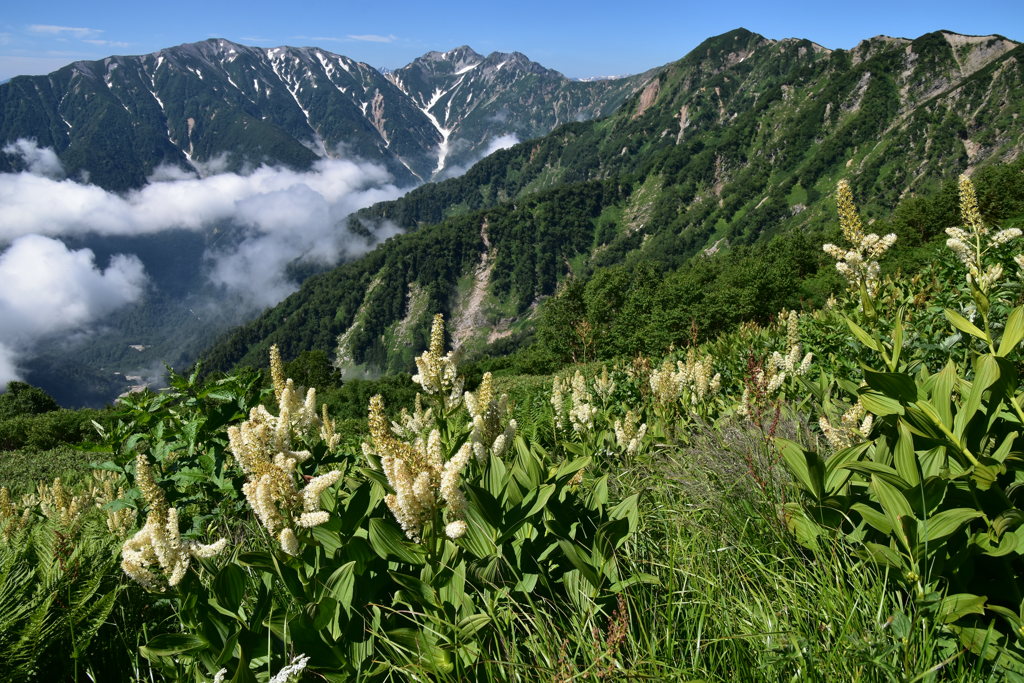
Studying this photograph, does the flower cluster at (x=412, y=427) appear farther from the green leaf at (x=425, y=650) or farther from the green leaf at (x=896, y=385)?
the green leaf at (x=896, y=385)

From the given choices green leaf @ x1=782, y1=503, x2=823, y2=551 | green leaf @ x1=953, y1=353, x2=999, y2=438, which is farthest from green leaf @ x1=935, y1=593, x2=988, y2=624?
green leaf @ x1=953, y1=353, x2=999, y2=438

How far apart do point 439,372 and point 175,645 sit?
179 cm

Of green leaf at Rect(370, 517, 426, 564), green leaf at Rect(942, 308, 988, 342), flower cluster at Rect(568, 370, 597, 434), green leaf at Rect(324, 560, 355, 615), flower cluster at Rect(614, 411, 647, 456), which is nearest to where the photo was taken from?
green leaf at Rect(324, 560, 355, 615)

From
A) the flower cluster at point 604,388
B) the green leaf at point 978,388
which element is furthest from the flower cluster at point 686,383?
the green leaf at point 978,388

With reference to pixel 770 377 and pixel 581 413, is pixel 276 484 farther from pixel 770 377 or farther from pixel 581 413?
pixel 770 377

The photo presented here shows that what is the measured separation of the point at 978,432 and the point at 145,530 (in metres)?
3.61

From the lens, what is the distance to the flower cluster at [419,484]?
2170mm

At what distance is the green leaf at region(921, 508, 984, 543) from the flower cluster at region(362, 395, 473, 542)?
73.0 inches

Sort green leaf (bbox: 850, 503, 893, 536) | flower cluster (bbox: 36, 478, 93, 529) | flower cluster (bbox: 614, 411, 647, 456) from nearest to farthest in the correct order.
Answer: green leaf (bbox: 850, 503, 893, 536) → flower cluster (bbox: 36, 478, 93, 529) → flower cluster (bbox: 614, 411, 647, 456)

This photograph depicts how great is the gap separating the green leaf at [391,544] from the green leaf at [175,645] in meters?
0.74

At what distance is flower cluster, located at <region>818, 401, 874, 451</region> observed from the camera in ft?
10.8

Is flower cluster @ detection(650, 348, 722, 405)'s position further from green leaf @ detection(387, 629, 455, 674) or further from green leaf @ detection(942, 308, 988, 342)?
green leaf @ detection(387, 629, 455, 674)

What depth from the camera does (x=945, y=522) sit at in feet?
7.36

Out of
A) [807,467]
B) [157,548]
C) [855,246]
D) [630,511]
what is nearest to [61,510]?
[157,548]
